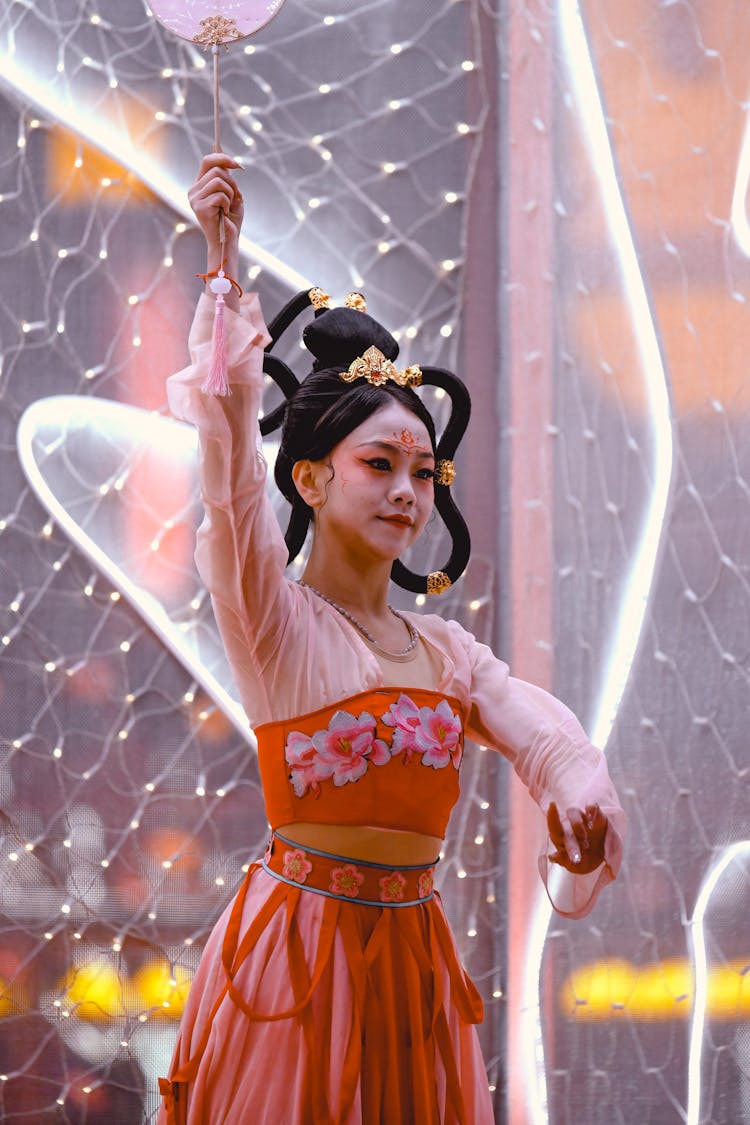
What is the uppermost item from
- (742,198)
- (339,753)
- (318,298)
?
(742,198)

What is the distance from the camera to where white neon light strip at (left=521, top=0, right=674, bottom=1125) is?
184 cm

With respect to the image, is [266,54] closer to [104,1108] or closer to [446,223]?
[446,223]

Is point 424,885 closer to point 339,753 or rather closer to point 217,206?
point 339,753

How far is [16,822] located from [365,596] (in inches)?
29.1

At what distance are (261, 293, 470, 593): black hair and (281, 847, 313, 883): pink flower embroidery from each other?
1.05ft


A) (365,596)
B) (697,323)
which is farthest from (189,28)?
(697,323)

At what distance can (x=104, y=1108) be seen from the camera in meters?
1.81

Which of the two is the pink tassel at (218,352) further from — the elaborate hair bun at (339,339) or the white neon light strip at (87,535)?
the white neon light strip at (87,535)

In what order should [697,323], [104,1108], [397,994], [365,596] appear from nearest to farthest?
[397,994] → [365,596] → [104,1108] → [697,323]

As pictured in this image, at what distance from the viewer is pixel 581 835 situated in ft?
4.07

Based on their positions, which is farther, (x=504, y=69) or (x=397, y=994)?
(x=504, y=69)

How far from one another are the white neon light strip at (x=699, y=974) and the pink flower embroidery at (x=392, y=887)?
736 millimetres

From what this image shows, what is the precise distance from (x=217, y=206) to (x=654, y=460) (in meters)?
0.90

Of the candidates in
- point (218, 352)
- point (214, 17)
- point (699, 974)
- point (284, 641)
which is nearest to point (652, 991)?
point (699, 974)
